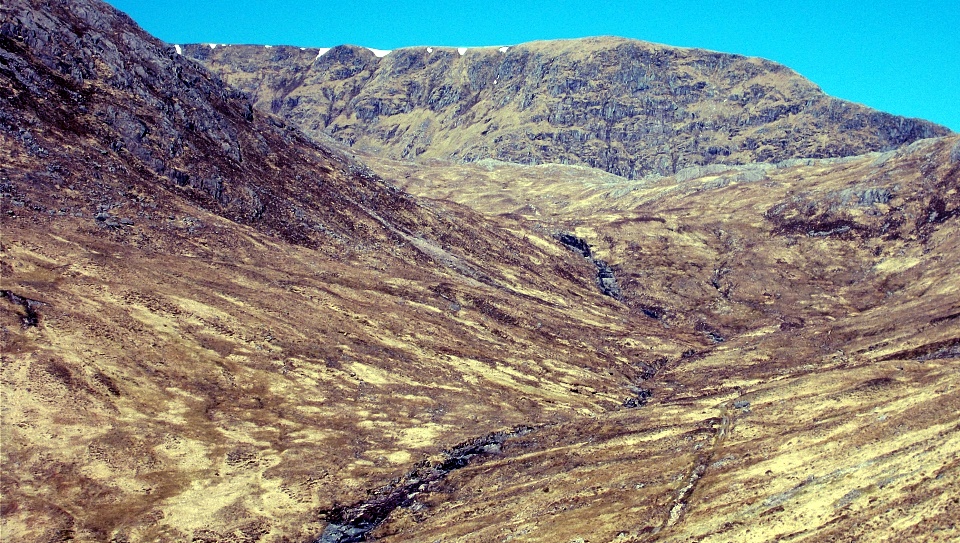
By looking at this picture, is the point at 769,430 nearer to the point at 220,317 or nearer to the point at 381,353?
the point at 381,353

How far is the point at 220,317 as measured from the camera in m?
88.9

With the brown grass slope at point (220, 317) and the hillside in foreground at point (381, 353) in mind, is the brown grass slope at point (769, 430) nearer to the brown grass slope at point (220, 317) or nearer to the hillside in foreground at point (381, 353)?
the hillside in foreground at point (381, 353)

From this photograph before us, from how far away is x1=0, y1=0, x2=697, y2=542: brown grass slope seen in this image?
62125 millimetres

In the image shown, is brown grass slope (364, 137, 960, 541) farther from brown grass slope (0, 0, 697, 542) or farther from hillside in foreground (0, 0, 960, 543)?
brown grass slope (0, 0, 697, 542)

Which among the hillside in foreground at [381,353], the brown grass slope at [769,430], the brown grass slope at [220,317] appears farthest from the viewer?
the brown grass slope at [220,317]

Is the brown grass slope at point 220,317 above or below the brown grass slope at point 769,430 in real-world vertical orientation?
above

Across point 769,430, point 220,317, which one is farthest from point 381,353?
point 769,430

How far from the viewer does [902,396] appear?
6988 centimetres

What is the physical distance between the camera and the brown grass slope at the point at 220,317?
204ft

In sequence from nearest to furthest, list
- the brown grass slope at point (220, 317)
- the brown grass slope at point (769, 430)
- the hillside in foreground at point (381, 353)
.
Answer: the brown grass slope at point (769, 430)
the hillside in foreground at point (381, 353)
the brown grass slope at point (220, 317)

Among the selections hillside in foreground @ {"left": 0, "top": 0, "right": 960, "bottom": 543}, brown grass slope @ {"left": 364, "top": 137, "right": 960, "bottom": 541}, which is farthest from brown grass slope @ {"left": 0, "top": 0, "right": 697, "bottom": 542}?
brown grass slope @ {"left": 364, "top": 137, "right": 960, "bottom": 541}

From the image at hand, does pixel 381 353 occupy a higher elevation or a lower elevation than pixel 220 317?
lower

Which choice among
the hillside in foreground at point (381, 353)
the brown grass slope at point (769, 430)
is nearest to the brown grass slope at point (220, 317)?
the hillside in foreground at point (381, 353)

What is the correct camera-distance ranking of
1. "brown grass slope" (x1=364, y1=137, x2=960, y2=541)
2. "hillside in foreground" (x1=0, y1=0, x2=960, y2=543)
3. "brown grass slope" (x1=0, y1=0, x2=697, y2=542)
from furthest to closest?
"brown grass slope" (x1=0, y1=0, x2=697, y2=542) < "hillside in foreground" (x1=0, y1=0, x2=960, y2=543) < "brown grass slope" (x1=364, y1=137, x2=960, y2=541)
